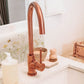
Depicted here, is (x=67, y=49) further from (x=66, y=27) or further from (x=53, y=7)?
(x=53, y=7)

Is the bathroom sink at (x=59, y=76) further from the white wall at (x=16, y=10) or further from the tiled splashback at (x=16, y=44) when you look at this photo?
the white wall at (x=16, y=10)

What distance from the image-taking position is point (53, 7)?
150 cm

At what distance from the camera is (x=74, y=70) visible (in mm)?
1236

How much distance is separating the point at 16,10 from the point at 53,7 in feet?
1.07

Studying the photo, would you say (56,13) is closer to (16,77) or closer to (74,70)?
(74,70)

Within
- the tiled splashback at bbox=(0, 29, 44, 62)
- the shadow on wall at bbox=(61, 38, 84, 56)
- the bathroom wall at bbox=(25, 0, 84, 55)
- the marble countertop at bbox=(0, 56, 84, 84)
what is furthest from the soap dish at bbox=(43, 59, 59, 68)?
the shadow on wall at bbox=(61, 38, 84, 56)

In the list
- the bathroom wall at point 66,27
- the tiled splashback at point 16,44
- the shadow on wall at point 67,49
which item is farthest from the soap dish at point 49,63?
the shadow on wall at point 67,49

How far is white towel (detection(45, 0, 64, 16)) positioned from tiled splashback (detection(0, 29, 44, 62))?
0.22 metres

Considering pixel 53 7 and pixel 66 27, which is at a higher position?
pixel 53 7

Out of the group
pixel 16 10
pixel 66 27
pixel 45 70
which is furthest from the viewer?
pixel 66 27

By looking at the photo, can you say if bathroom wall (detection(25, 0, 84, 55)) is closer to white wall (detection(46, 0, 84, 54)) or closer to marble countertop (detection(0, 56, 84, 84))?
white wall (detection(46, 0, 84, 54))

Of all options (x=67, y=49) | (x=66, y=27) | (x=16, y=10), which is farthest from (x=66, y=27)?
(x=16, y=10)

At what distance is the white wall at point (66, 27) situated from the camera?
157 cm

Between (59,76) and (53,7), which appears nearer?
(59,76)
